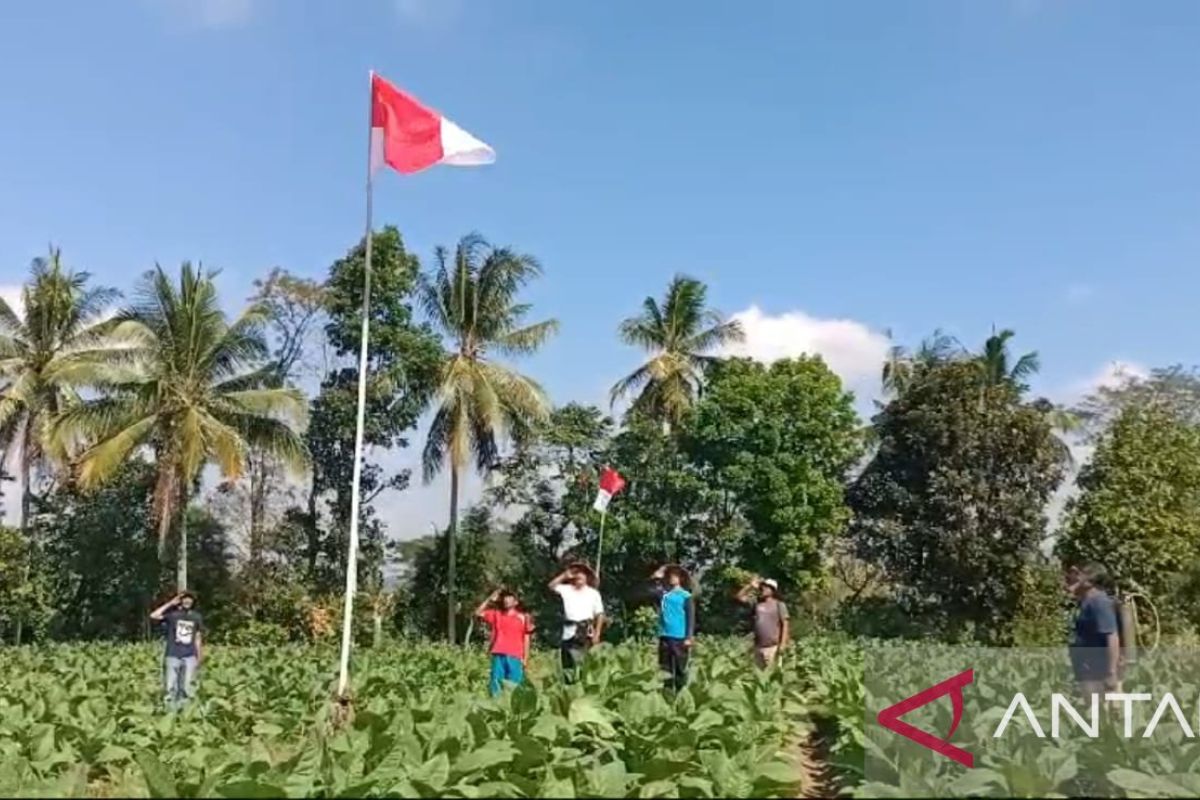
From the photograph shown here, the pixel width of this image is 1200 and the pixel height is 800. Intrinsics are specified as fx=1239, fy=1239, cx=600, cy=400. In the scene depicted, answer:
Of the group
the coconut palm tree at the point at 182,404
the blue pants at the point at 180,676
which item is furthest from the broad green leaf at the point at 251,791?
the coconut palm tree at the point at 182,404

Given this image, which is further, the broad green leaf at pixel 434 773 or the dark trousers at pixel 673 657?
the dark trousers at pixel 673 657

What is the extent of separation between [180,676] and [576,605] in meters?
4.67

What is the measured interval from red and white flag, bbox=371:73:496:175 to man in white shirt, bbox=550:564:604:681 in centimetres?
414

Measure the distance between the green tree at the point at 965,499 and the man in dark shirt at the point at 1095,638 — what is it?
2117cm

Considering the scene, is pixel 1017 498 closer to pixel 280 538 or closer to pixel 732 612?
pixel 732 612

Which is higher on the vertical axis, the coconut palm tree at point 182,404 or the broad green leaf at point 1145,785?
the coconut palm tree at point 182,404

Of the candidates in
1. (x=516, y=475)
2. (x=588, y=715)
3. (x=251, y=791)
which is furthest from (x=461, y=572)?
(x=251, y=791)

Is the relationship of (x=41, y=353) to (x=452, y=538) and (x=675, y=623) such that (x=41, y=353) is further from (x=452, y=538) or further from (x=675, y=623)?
(x=675, y=623)

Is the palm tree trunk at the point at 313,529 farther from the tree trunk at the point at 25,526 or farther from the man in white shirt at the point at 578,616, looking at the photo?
the man in white shirt at the point at 578,616

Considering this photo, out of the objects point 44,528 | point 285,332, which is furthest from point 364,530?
point 44,528

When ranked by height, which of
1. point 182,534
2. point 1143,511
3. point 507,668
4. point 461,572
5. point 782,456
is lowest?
point 507,668

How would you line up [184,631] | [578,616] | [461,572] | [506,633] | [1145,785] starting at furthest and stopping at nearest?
1. [461,572]
2. [184,631]
3. [578,616]
4. [506,633]
5. [1145,785]

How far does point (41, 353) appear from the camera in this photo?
104 ft

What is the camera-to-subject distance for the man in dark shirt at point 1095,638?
30.7ft
